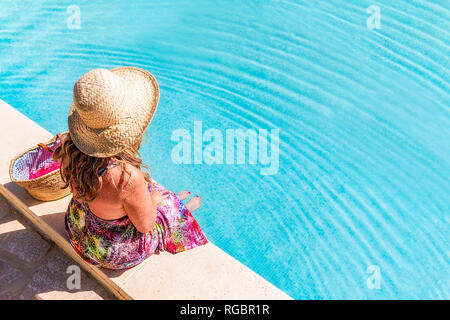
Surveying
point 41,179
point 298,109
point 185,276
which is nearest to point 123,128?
point 41,179

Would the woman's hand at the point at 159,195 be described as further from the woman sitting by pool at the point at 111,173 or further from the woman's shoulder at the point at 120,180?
the woman's shoulder at the point at 120,180

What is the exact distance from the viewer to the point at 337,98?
179 inches

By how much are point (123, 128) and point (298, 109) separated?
2824 millimetres

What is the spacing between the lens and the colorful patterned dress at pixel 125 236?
7.76ft

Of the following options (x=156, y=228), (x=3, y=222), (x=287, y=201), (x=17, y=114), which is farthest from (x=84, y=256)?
(x=287, y=201)

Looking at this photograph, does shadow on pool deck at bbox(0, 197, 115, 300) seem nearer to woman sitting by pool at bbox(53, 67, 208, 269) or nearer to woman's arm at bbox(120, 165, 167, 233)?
woman sitting by pool at bbox(53, 67, 208, 269)

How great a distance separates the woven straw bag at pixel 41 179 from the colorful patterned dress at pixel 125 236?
301 mm

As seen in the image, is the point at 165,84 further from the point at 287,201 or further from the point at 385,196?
the point at 385,196

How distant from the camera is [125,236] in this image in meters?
2.40

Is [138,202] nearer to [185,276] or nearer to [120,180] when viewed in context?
[120,180]

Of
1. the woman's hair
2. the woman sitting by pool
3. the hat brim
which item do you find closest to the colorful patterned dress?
the woman sitting by pool

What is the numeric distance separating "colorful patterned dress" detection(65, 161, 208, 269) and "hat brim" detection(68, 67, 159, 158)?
480mm

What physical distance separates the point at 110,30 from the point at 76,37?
1.45 ft

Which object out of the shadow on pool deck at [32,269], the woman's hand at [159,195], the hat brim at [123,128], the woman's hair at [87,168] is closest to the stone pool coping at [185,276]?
the shadow on pool deck at [32,269]
